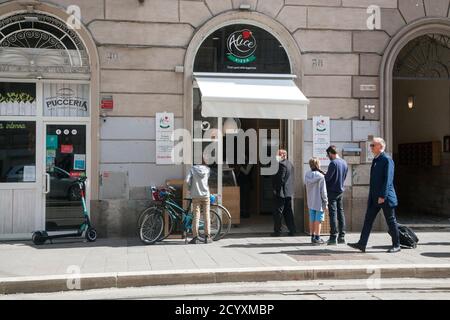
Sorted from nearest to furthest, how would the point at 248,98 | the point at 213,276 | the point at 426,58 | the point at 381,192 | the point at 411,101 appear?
the point at 213,276
the point at 381,192
the point at 248,98
the point at 426,58
the point at 411,101

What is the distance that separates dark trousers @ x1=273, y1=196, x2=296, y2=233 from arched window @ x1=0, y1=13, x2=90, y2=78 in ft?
15.4

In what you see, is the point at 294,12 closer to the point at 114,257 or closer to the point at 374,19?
the point at 374,19

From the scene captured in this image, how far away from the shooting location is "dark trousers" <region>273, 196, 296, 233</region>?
11180mm

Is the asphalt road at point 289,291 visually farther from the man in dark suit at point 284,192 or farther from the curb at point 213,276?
the man in dark suit at point 284,192

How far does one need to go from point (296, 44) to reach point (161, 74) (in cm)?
295

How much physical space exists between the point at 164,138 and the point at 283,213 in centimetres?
287

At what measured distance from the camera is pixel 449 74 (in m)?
12.9

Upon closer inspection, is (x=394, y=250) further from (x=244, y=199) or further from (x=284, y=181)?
(x=244, y=199)

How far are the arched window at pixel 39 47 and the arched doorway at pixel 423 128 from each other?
6994mm

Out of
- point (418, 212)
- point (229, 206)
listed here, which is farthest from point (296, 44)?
point (418, 212)

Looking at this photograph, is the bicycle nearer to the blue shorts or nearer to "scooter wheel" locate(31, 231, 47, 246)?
the blue shorts

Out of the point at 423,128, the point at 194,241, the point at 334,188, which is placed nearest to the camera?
the point at 334,188

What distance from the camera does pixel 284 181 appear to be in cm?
1115

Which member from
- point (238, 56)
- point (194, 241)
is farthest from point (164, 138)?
point (238, 56)
